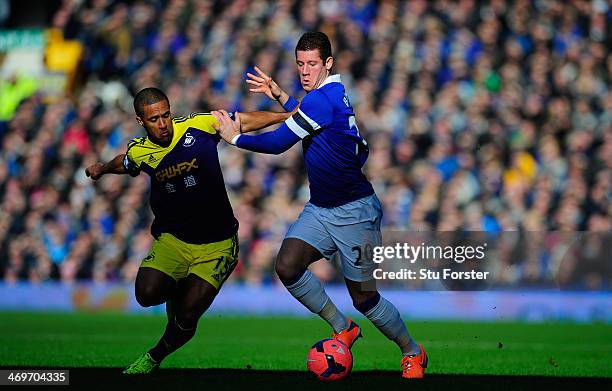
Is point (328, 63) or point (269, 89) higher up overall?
point (328, 63)

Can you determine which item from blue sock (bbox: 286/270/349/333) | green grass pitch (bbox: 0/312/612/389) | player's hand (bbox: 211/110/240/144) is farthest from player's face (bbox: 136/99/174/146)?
green grass pitch (bbox: 0/312/612/389)

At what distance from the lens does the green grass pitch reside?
9.78 meters

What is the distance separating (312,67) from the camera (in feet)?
30.8

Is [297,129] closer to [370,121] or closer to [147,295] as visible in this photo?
[147,295]

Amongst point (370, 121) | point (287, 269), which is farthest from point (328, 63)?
point (370, 121)

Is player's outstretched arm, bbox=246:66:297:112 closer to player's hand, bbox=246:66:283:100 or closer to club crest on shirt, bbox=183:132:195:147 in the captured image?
player's hand, bbox=246:66:283:100

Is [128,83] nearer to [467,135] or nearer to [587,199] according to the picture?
[467,135]

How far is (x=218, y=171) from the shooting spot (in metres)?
10.0

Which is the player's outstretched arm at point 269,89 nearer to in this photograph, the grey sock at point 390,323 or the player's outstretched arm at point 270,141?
the player's outstretched arm at point 270,141

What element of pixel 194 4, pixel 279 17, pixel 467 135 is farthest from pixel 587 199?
pixel 194 4

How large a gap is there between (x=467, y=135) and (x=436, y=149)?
0.51 metres

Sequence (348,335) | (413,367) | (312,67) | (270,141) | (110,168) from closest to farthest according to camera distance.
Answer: (270,141), (312,67), (413,367), (348,335), (110,168)

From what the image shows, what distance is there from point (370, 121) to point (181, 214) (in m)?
8.85

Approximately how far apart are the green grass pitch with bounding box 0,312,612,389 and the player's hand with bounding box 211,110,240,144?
186 centimetres
